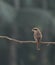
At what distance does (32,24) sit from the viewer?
4.20 meters

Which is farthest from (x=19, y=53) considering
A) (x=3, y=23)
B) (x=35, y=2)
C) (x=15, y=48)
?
(x=35, y=2)

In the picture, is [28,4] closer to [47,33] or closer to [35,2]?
[35,2]

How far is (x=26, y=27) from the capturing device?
4172 mm

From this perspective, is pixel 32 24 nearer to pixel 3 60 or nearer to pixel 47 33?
pixel 47 33

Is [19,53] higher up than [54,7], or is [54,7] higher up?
[54,7]

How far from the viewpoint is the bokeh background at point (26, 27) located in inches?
167

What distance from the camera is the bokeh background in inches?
167

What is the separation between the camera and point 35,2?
170 inches

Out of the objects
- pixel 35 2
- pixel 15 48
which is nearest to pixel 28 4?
pixel 35 2

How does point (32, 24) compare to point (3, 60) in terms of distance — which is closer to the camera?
point (32, 24)

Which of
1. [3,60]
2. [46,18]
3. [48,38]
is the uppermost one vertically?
[46,18]

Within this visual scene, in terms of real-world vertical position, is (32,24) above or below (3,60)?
above

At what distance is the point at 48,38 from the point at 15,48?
1.64ft

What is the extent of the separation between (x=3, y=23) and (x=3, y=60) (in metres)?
0.57
